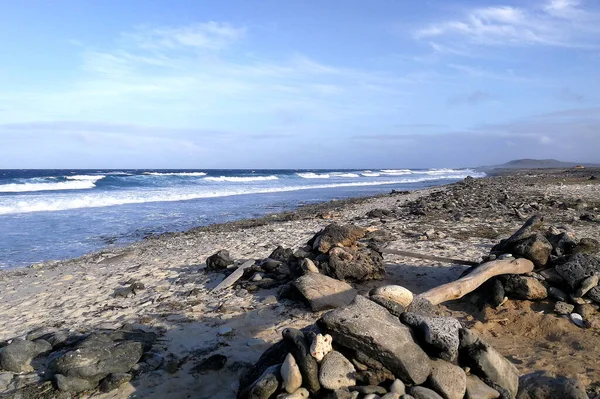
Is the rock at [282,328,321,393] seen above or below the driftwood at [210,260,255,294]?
above

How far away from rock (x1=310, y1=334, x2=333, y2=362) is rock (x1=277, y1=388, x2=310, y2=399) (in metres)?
0.28

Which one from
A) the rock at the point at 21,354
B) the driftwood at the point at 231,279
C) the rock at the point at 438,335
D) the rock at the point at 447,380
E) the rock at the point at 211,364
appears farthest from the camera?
the driftwood at the point at 231,279

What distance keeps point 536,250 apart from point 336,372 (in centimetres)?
429

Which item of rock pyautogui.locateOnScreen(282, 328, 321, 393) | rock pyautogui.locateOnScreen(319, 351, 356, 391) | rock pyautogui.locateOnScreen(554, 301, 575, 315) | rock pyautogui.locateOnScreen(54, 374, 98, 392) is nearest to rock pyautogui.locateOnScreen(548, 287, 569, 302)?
rock pyautogui.locateOnScreen(554, 301, 575, 315)

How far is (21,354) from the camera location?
202 inches

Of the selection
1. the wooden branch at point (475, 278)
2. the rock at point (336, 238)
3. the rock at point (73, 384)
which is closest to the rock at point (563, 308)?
the wooden branch at point (475, 278)

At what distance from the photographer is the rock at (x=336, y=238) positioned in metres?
8.22

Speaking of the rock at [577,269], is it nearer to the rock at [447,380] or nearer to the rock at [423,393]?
the rock at [447,380]

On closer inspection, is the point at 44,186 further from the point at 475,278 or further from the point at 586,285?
the point at 586,285

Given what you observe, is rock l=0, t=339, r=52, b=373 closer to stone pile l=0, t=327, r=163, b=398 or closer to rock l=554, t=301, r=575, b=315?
stone pile l=0, t=327, r=163, b=398

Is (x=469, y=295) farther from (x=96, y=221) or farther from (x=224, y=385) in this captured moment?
(x=96, y=221)

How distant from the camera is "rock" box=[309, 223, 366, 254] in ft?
27.0

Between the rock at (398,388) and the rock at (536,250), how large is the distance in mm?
3901

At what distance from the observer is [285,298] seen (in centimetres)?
689
